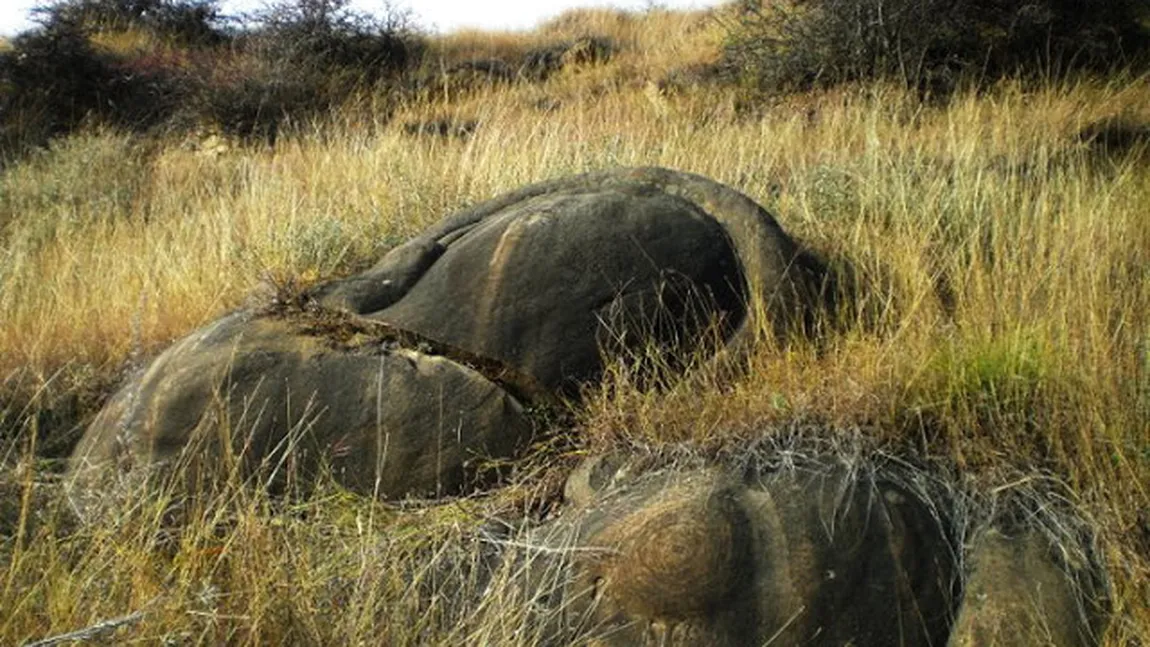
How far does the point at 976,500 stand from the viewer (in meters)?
3.89

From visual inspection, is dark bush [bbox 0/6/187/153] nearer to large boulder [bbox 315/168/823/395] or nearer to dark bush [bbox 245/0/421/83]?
dark bush [bbox 245/0/421/83]

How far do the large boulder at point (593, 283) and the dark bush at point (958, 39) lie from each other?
20.6 feet

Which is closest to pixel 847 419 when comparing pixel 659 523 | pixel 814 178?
pixel 659 523

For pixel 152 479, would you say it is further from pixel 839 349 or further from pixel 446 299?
pixel 839 349

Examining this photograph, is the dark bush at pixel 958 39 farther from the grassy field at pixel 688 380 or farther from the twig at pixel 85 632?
the twig at pixel 85 632

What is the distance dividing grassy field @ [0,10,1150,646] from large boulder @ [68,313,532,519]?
0.19m

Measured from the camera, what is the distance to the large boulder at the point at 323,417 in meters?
4.46

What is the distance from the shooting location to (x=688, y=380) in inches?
174

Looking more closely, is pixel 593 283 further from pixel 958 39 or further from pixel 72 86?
pixel 72 86

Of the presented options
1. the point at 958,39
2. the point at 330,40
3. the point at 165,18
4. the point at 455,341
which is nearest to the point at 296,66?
the point at 330,40

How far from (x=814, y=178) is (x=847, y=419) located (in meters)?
3.00

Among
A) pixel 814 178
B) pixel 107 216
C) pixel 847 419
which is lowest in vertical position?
pixel 107 216

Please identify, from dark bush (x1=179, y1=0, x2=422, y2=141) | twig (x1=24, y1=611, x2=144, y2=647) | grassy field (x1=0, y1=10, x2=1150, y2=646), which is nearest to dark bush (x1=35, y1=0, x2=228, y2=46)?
dark bush (x1=179, y1=0, x2=422, y2=141)

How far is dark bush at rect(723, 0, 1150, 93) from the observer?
10945mm
